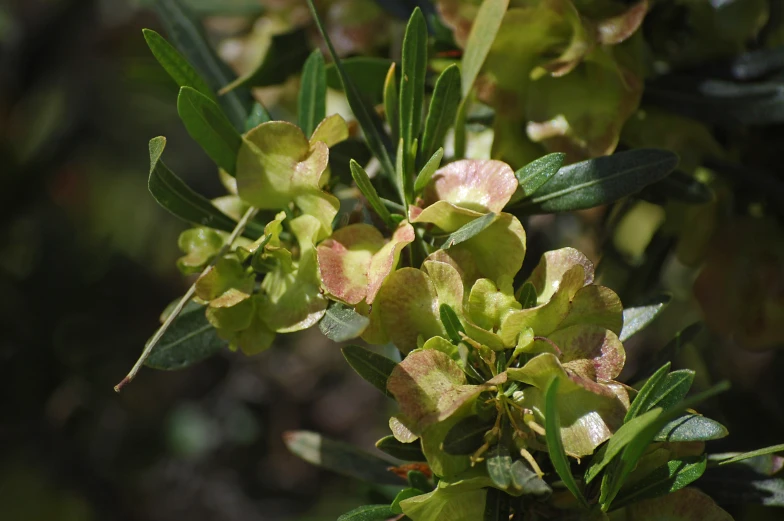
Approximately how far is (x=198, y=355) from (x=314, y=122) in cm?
29

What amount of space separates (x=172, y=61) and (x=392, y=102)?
0.78 feet

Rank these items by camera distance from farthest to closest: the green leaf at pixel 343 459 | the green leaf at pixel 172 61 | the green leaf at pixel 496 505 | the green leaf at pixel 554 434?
the green leaf at pixel 343 459 < the green leaf at pixel 172 61 < the green leaf at pixel 496 505 < the green leaf at pixel 554 434

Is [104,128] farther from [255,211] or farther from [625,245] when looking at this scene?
[255,211]

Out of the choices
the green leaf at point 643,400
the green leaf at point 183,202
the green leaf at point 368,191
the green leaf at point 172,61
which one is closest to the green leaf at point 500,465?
the green leaf at point 643,400

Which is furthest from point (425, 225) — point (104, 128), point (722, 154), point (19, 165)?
point (104, 128)

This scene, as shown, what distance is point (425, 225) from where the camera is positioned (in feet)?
2.43

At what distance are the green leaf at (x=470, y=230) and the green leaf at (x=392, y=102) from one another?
0.19 m

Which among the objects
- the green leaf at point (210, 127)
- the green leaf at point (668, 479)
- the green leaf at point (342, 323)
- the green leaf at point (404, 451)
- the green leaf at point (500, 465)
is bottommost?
the green leaf at point (668, 479)

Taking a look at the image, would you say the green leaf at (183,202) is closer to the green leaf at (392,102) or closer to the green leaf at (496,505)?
the green leaf at (392,102)

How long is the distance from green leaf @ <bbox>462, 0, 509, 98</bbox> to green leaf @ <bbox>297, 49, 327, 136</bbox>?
160mm

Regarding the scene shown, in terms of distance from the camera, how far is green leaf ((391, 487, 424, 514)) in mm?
682

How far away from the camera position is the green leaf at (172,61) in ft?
2.51

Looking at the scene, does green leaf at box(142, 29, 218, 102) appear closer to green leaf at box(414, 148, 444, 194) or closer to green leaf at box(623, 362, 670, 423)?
green leaf at box(414, 148, 444, 194)

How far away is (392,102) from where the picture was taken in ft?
2.64
